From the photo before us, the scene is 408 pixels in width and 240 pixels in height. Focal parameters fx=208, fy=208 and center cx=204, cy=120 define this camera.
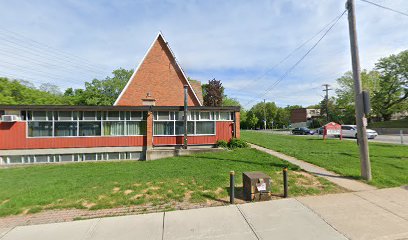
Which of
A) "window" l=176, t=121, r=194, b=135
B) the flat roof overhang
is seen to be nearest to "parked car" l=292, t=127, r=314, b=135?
the flat roof overhang

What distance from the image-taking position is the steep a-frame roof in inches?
828

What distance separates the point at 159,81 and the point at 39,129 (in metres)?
11.2

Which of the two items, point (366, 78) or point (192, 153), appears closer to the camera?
point (192, 153)

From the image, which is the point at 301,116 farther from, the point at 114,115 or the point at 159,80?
the point at 114,115

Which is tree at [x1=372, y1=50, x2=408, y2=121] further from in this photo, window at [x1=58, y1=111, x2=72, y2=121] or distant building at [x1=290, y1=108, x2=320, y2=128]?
window at [x1=58, y1=111, x2=72, y2=121]

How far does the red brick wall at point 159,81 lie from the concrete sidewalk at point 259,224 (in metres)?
16.6

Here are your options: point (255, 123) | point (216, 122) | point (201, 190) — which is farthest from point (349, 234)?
point (255, 123)

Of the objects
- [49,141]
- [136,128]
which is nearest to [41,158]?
[49,141]

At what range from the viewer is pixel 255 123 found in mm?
74938

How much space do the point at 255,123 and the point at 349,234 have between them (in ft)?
238

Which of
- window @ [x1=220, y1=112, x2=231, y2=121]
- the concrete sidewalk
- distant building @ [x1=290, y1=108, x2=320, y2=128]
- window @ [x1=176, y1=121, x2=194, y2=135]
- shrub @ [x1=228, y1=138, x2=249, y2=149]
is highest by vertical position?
distant building @ [x1=290, y1=108, x2=320, y2=128]

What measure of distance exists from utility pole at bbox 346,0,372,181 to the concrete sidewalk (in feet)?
6.20

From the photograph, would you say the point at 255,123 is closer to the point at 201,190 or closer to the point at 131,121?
the point at 131,121

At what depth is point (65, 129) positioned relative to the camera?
44.7ft
